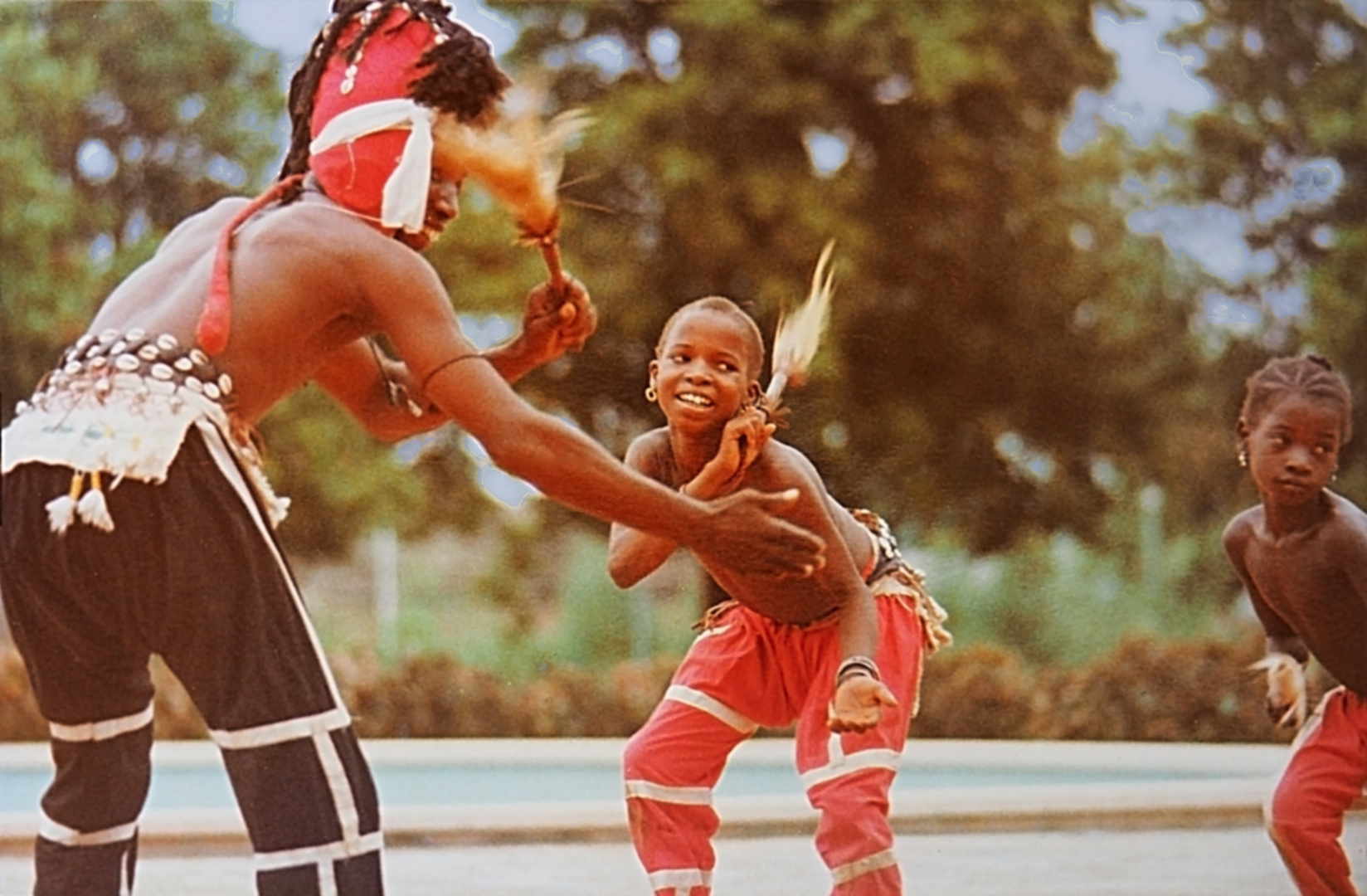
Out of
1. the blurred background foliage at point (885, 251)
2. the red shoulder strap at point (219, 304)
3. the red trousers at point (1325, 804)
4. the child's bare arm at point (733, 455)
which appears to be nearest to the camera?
the red shoulder strap at point (219, 304)

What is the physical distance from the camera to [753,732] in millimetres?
3627

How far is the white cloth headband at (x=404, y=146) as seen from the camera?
132 inches

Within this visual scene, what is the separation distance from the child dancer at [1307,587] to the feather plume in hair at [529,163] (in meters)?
1.58

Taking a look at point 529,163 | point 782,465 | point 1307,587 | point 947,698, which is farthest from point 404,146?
point 1307,587

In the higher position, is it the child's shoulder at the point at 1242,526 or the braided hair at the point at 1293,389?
the braided hair at the point at 1293,389

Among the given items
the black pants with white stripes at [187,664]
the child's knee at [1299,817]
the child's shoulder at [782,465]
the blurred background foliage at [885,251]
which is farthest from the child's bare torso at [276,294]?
the child's knee at [1299,817]

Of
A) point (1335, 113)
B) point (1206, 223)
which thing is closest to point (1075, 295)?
point (1206, 223)

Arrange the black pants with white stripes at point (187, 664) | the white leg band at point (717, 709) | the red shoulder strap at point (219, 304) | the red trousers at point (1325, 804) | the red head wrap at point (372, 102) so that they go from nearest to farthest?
1. the black pants with white stripes at point (187, 664)
2. the red shoulder strap at point (219, 304)
3. the red head wrap at point (372, 102)
4. the white leg band at point (717, 709)
5. the red trousers at point (1325, 804)

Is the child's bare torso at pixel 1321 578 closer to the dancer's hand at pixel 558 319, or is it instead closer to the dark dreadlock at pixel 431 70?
the dancer's hand at pixel 558 319

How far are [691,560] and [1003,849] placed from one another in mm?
998

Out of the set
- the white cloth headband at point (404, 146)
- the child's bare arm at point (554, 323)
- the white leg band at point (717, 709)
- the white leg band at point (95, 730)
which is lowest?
the white leg band at point (95, 730)

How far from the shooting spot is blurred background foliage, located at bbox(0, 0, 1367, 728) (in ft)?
12.2

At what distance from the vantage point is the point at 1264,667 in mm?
3961

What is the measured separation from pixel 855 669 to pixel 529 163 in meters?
1.21
